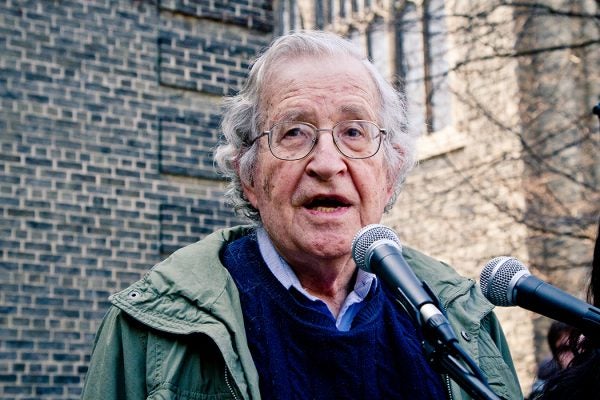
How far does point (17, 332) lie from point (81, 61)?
2.30m

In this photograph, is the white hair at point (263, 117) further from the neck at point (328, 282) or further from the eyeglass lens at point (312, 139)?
the neck at point (328, 282)

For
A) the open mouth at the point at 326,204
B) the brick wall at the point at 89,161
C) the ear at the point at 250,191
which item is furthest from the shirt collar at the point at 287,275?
the brick wall at the point at 89,161

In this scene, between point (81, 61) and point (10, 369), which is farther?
point (81, 61)

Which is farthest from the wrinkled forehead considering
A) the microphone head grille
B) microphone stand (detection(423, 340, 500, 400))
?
microphone stand (detection(423, 340, 500, 400))

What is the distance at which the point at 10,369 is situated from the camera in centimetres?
682

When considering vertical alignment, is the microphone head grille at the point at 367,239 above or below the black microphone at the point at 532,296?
above

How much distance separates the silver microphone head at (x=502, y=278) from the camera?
217cm

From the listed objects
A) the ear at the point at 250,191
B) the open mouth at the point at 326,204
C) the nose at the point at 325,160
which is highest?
the nose at the point at 325,160

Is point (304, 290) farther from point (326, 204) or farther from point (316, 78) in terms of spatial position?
point (316, 78)

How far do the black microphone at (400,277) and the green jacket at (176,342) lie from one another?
0.58 m

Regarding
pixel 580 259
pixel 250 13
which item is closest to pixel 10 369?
pixel 250 13

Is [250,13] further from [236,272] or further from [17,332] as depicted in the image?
[236,272]

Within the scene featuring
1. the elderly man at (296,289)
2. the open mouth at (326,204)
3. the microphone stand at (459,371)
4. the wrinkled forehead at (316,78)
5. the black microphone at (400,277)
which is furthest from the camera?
the wrinkled forehead at (316,78)

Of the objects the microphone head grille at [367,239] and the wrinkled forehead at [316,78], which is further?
the wrinkled forehead at [316,78]
